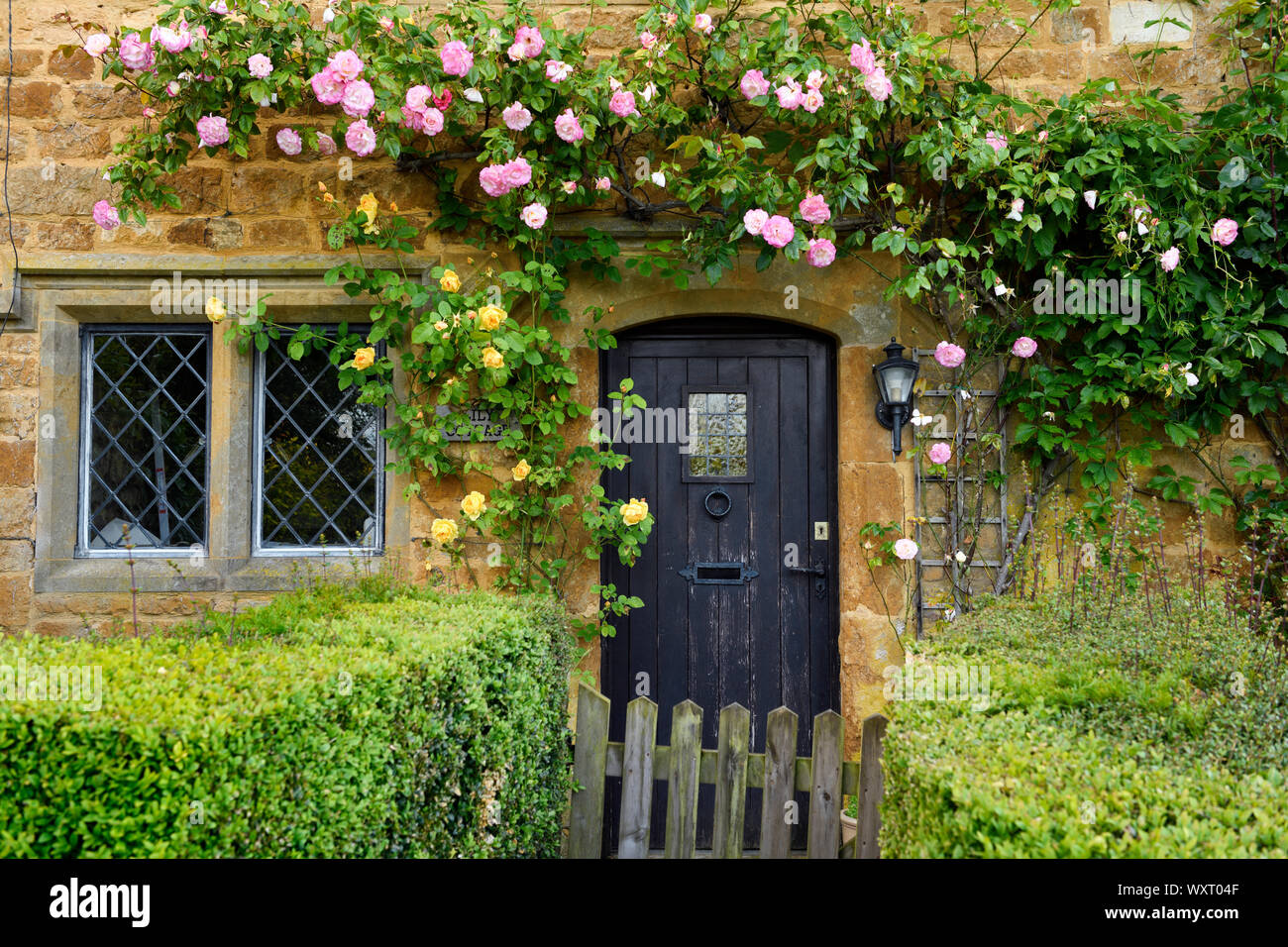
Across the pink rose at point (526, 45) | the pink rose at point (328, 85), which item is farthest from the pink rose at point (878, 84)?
the pink rose at point (328, 85)

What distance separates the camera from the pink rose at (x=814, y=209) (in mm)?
3584

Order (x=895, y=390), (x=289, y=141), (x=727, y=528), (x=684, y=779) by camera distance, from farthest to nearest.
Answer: (x=727, y=528)
(x=895, y=390)
(x=289, y=141)
(x=684, y=779)

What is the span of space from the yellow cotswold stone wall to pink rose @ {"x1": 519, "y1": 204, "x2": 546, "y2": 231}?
0.47 m

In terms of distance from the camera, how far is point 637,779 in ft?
10.3

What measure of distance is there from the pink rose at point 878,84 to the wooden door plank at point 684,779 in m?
2.57

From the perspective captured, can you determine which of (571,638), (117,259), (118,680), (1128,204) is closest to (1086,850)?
(118,680)

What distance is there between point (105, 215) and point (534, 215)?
6.55 feet

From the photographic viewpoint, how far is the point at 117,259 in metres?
4.11

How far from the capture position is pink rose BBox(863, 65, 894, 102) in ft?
11.5

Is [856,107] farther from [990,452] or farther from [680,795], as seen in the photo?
[680,795]

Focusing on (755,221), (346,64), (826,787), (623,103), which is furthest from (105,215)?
(826,787)

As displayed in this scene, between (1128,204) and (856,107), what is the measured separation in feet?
4.11

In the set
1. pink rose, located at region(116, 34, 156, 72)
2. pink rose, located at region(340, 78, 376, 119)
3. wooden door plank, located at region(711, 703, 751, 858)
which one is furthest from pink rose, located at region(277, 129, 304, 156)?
wooden door plank, located at region(711, 703, 751, 858)

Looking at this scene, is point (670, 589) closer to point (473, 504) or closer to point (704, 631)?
point (704, 631)
